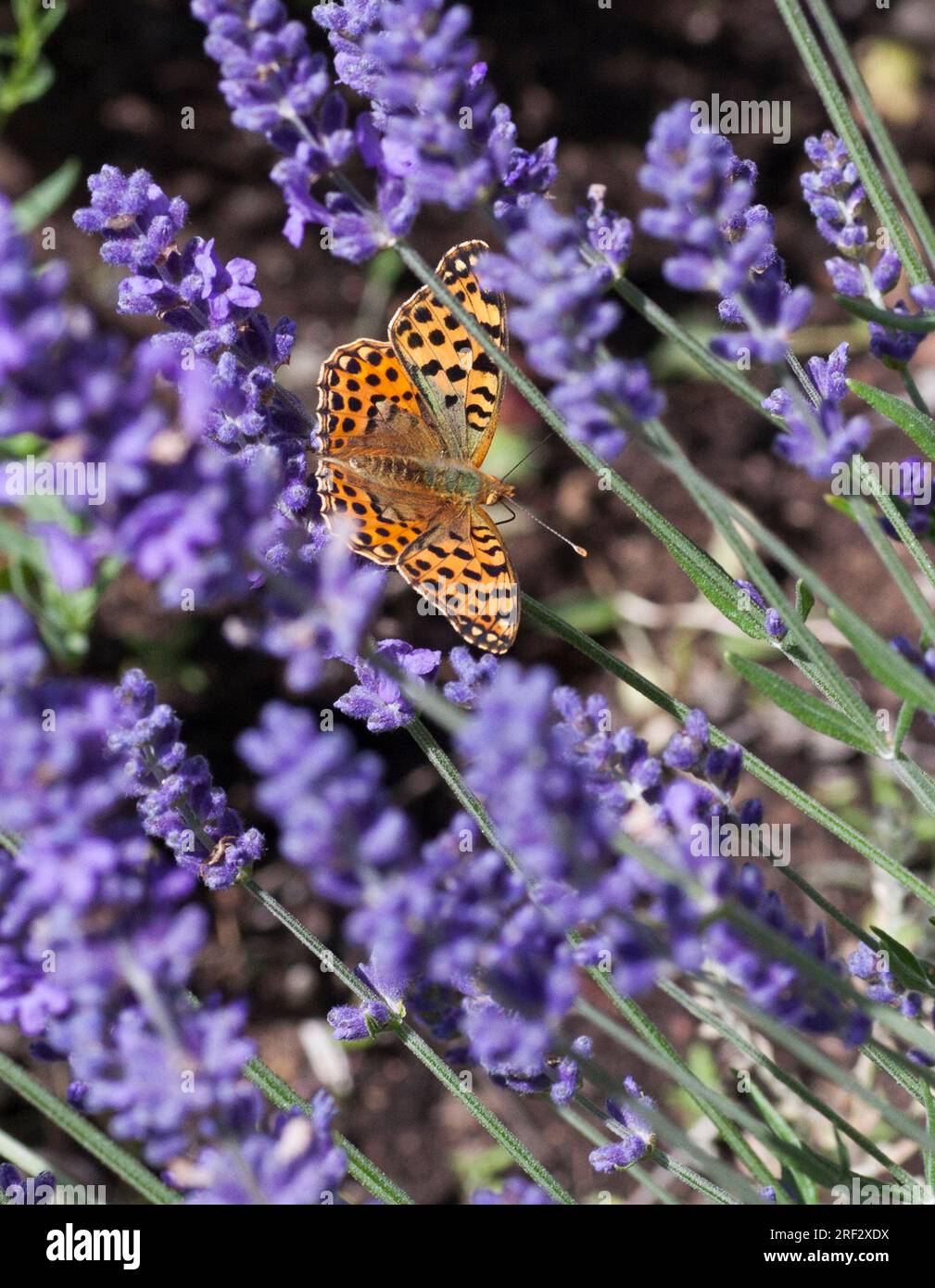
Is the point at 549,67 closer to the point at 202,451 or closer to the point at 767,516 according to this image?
the point at 767,516

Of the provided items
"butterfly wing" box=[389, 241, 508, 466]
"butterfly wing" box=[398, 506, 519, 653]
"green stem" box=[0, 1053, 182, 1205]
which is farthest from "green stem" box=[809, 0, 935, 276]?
"green stem" box=[0, 1053, 182, 1205]

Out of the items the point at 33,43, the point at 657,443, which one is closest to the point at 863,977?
the point at 657,443

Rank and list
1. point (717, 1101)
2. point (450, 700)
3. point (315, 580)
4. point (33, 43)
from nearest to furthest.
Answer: point (315, 580) < point (717, 1101) < point (450, 700) < point (33, 43)

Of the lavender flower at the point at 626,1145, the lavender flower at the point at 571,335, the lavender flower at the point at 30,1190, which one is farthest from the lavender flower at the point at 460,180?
the lavender flower at the point at 30,1190

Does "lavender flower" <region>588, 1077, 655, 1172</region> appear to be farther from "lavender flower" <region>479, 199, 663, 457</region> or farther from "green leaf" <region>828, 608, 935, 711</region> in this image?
"lavender flower" <region>479, 199, 663, 457</region>

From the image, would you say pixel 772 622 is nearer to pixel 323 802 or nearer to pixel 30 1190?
pixel 323 802
